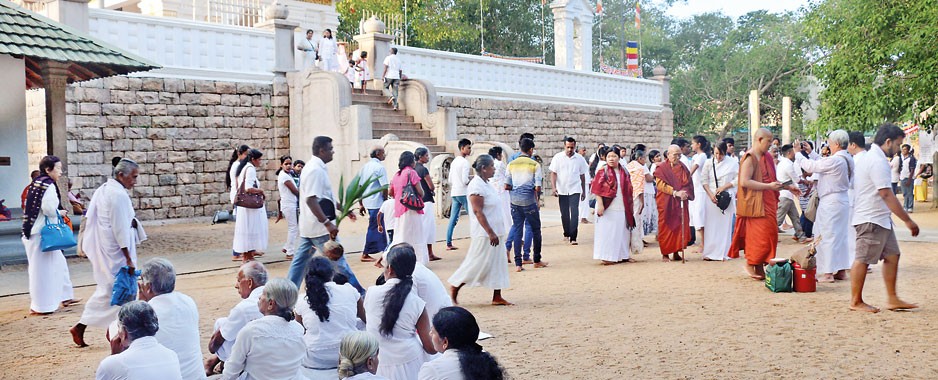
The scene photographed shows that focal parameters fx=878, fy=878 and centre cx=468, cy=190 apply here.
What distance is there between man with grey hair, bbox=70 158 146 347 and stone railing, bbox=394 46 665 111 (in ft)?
46.9

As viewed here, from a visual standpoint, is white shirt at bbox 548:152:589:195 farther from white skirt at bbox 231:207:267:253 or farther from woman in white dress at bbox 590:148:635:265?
white skirt at bbox 231:207:267:253

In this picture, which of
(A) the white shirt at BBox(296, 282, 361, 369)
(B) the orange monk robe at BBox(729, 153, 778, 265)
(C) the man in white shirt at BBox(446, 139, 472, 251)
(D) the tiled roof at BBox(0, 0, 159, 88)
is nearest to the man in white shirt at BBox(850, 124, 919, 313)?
(B) the orange monk robe at BBox(729, 153, 778, 265)

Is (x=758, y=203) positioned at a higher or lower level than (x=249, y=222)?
higher

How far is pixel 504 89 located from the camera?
24406 mm

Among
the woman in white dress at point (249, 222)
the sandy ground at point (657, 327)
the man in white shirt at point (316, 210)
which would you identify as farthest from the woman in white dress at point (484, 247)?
the woman in white dress at point (249, 222)

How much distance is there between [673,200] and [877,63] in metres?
10.7

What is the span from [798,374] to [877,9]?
52.1ft

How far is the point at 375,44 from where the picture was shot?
2062 centimetres

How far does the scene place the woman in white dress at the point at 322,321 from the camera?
15.9 feet

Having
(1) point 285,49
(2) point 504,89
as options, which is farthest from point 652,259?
(2) point 504,89

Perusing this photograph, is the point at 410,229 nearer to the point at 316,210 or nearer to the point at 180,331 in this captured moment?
the point at 316,210

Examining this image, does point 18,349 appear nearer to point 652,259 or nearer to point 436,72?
point 652,259

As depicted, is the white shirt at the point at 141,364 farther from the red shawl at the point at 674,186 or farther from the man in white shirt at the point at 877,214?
the red shawl at the point at 674,186

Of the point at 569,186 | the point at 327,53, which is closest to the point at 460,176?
the point at 569,186
